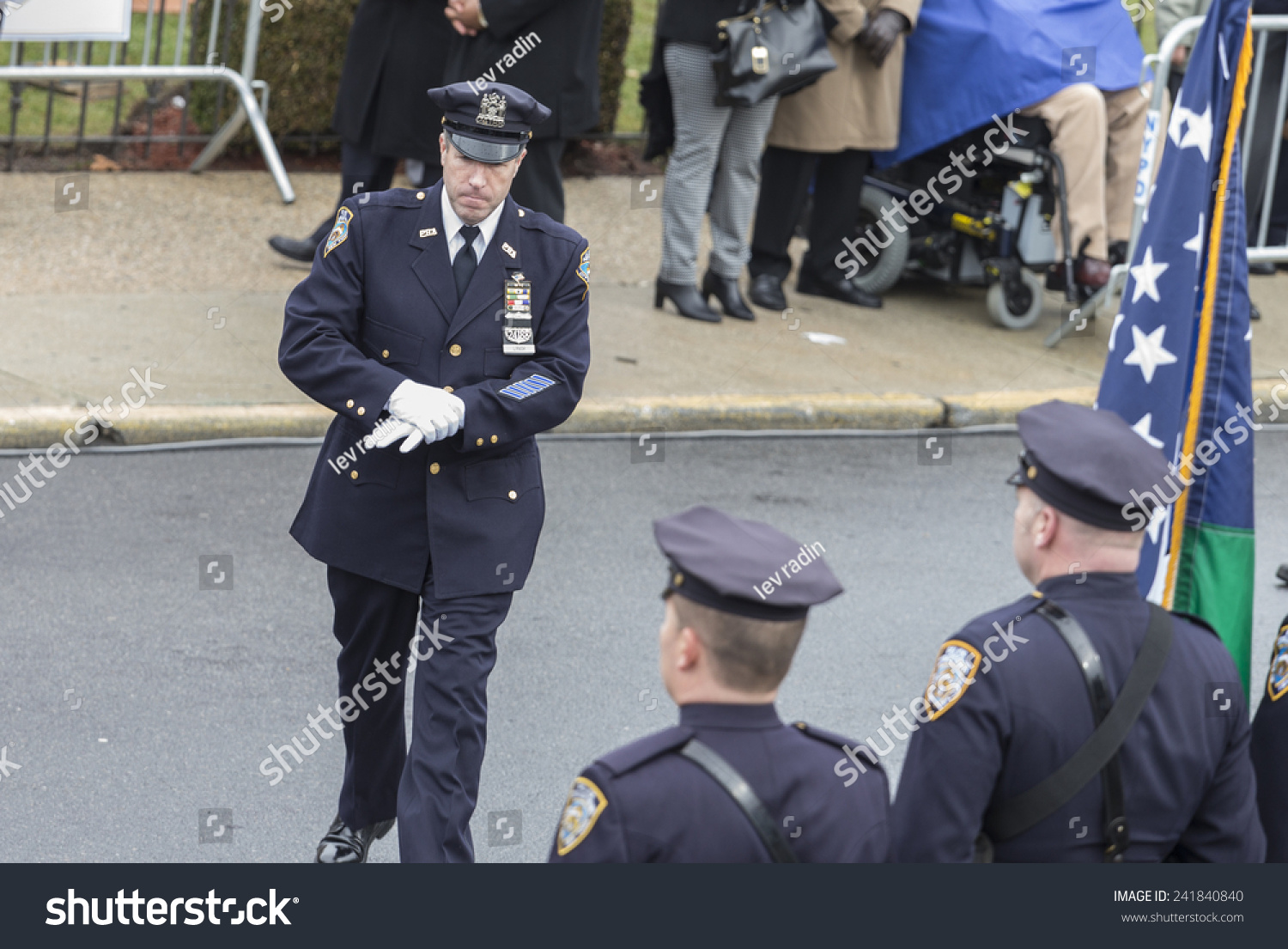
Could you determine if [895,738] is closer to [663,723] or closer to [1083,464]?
[663,723]

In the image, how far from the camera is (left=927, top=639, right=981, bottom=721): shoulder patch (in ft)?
8.70

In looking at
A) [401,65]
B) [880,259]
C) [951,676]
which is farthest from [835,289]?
[951,676]

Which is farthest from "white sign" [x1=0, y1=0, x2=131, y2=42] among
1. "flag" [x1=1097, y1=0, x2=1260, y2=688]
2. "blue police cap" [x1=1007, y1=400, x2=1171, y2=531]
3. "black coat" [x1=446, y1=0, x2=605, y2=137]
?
"blue police cap" [x1=1007, y1=400, x2=1171, y2=531]

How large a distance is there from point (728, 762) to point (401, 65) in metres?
5.84

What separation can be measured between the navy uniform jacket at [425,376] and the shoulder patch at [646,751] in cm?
155

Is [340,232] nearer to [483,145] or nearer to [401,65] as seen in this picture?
[483,145]

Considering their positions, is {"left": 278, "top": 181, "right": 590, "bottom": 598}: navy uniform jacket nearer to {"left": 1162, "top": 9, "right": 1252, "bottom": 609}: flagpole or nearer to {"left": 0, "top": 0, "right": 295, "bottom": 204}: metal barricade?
{"left": 1162, "top": 9, "right": 1252, "bottom": 609}: flagpole

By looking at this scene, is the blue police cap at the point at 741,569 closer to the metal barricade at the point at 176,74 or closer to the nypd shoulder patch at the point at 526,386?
the nypd shoulder patch at the point at 526,386

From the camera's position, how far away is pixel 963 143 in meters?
9.23

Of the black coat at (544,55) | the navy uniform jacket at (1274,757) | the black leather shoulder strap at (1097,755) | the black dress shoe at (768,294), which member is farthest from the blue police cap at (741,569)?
the black dress shoe at (768,294)

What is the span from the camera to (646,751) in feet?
7.86

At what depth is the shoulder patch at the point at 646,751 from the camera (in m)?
2.38

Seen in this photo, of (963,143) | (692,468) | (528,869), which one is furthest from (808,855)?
(963,143)

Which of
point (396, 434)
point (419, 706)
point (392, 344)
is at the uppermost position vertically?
point (392, 344)
